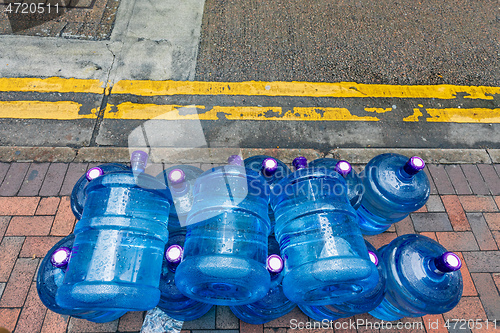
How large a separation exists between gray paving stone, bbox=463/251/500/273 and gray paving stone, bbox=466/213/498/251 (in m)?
0.06

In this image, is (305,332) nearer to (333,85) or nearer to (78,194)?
(78,194)

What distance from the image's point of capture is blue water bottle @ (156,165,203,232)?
2.02 m

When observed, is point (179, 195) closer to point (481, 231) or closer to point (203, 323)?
point (203, 323)

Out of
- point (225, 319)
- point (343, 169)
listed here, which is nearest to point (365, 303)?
point (343, 169)

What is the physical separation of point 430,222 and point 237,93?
2.89m

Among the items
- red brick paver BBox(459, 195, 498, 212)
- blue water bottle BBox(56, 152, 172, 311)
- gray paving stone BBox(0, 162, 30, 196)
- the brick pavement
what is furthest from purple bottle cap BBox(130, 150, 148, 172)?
red brick paver BBox(459, 195, 498, 212)

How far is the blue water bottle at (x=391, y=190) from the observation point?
2.44 m

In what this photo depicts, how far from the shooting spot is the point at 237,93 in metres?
4.03

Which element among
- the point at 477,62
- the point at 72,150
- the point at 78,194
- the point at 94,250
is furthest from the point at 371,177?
the point at 477,62

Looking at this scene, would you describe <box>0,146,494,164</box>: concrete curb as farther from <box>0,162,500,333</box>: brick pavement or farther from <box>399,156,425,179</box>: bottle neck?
<box>399,156,425,179</box>: bottle neck

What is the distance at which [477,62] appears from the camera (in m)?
4.63

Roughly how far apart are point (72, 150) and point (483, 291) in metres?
4.76

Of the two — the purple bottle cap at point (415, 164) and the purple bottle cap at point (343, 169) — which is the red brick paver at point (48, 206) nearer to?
the purple bottle cap at point (343, 169)

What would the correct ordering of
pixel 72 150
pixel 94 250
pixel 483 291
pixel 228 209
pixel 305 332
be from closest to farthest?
pixel 94 250
pixel 228 209
pixel 305 332
pixel 483 291
pixel 72 150
